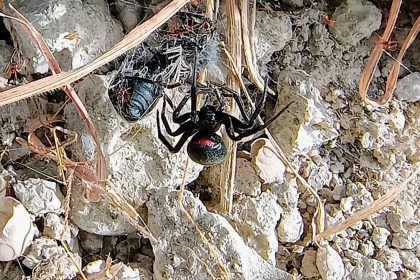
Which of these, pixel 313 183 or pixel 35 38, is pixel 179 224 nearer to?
pixel 313 183

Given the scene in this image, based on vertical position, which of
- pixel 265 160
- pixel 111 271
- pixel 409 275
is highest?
pixel 265 160

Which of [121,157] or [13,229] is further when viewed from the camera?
[121,157]

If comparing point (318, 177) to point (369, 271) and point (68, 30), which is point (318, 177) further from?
point (68, 30)

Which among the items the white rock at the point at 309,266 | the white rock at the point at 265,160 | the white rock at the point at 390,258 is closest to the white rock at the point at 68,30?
the white rock at the point at 265,160

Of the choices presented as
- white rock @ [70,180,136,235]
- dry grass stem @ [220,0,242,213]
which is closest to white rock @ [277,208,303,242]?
dry grass stem @ [220,0,242,213]

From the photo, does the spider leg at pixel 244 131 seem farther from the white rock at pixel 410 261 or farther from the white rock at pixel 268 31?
the white rock at pixel 410 261

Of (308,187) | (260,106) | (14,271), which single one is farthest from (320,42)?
(14,271)
